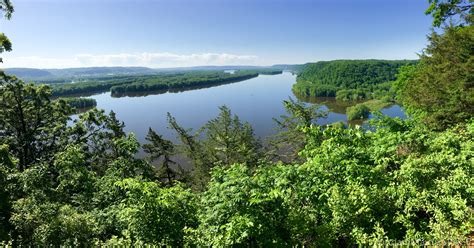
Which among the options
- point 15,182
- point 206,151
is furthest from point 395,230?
point 206,151

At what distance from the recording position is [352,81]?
125250 mm

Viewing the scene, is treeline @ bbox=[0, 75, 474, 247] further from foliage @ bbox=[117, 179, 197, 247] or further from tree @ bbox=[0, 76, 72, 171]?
tree @ bbox=[0, 76, 72, 171]

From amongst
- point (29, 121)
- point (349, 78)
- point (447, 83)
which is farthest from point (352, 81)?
point (29, 121)

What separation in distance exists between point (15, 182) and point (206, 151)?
14.4 meters

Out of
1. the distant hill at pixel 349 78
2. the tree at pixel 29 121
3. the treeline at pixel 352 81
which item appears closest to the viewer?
the tree at pixel 29 121

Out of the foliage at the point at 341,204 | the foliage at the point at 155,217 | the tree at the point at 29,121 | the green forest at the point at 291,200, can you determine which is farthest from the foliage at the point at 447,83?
the tree at the point at 29,121

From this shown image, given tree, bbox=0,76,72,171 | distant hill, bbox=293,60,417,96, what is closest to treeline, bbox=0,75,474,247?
tree, bbox=0,76,72,171

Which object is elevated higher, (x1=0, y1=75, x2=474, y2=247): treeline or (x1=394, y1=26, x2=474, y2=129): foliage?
(x1=394, y1=26, x2=474, y2=129): foliage

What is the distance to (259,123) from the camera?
5772 cm

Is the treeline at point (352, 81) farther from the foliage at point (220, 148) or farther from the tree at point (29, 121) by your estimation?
the tree at point (29, 121)

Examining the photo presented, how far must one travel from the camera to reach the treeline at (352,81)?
99.7 meters

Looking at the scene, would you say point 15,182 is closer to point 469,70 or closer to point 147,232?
point 147,232

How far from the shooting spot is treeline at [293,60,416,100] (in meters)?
99.7

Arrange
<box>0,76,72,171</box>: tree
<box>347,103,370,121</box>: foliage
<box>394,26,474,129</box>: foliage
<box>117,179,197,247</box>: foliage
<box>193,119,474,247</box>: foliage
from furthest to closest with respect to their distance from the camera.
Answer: <box>347,103,370,121</box>: foliage, <box>0,76,72,171</box>: tree, <box>394,26,474,129</box>: foliage, <box>117,179,197,247</box>: foliage, <box>193,119,474,247</box>: foliage
